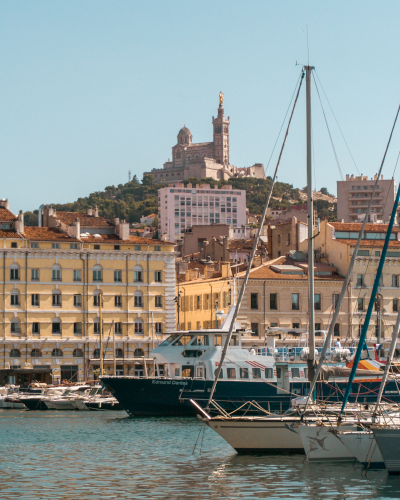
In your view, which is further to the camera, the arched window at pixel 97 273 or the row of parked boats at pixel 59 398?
the arched window at pixel 97 273

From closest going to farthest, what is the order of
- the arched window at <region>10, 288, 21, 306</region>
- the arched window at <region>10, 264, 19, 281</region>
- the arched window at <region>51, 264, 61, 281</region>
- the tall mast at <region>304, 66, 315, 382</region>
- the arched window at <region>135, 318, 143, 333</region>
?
1. the tall mast at <region>304, 66, 315, 382</region>
2. the arched window at <region>10, 288, 21, 306</region>
3. the arched window at <region>10, 264, 19, 281</region>
4. the arched window at <region>51, 264, 61, 281</region>
5. the arched window at <region>135, 318, 143, 333</region>

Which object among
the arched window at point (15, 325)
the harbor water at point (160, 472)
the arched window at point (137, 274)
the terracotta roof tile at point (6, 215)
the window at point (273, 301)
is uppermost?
the terracotta roof tile at point (6, 215)

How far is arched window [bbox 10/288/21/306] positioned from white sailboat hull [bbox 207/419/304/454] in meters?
46.6

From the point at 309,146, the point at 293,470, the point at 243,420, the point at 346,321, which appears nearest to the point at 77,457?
the point at 243,420

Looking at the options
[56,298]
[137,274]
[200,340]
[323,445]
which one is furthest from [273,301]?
[323,445]

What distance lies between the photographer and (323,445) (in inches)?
1172

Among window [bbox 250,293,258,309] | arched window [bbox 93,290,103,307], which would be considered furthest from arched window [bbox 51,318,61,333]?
window [bbox 250,293,258,309]

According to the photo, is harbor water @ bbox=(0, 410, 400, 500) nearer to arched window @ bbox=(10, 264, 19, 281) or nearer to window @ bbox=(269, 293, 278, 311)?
arched window @ bbox=(10, 264, 19, 281)

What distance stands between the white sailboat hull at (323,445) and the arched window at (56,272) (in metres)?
50.4

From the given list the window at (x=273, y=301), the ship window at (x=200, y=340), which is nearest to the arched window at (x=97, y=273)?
the window at (x=273, y=301)

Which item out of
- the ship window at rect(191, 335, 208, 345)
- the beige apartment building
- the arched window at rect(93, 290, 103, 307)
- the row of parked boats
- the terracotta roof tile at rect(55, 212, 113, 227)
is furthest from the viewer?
the terracotta roof tile at rect(55, 212, 113, 227)

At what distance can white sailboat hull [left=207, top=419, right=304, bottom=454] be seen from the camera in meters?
32.0

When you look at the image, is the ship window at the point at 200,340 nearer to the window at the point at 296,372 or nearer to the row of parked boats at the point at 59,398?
the window at the point at 296,372

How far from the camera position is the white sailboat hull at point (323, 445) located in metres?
29.6
